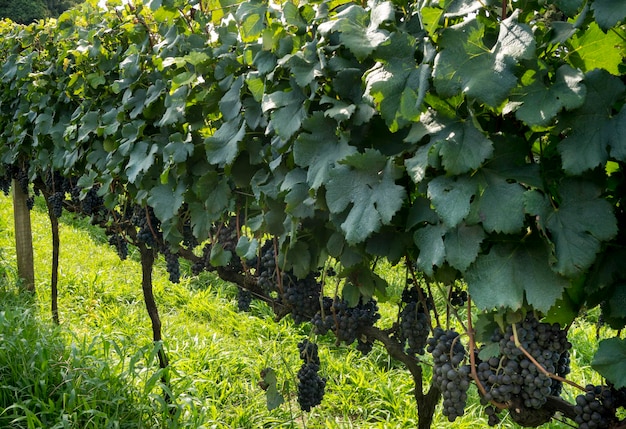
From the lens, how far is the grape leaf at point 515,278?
1206 millimetres

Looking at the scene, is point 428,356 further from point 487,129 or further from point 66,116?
point 487,129

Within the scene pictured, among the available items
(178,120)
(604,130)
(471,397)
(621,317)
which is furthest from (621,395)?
(471,397)

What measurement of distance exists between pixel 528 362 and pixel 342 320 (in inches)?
32.5

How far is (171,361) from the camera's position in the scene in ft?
14.9

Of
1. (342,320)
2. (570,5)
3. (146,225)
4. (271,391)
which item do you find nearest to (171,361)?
(146,225)

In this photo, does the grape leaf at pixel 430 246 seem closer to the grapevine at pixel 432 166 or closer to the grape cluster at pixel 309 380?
the grapevine at pixel 432 166

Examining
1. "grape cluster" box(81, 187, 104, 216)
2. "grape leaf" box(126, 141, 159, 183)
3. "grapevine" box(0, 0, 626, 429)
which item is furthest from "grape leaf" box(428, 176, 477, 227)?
"grape cluster" box(81, 187, 104, 216)

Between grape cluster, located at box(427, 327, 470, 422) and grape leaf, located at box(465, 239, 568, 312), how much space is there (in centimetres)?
30

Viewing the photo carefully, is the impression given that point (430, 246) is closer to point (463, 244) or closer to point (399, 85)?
point (463, 244)

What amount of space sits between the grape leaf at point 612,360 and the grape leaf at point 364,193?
0.47m

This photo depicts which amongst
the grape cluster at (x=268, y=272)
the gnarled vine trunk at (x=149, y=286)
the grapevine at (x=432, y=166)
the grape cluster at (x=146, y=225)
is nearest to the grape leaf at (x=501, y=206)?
the grapevine at (x=432, y=166)

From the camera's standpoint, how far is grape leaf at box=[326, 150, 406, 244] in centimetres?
133

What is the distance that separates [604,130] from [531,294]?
0.33 metres

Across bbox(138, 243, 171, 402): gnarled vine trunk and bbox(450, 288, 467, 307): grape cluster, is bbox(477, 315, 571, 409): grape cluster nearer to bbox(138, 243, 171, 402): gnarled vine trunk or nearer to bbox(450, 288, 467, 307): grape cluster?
bbox(450, 288, 467, 307): grape cluster
